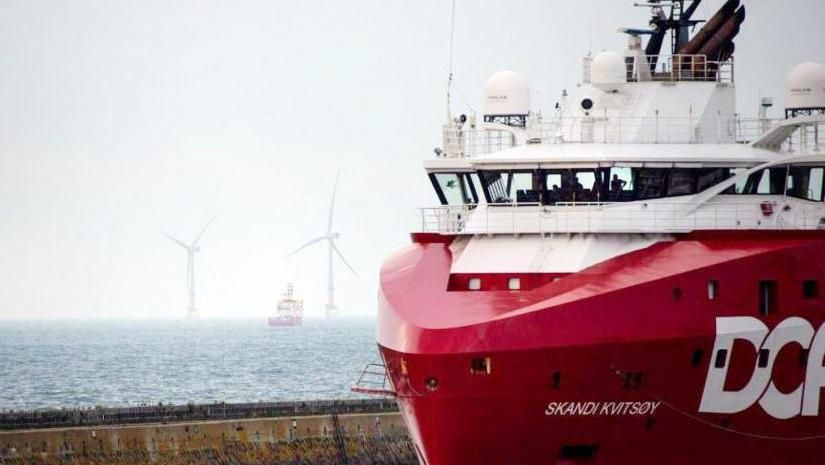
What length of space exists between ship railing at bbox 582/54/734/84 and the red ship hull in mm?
5520

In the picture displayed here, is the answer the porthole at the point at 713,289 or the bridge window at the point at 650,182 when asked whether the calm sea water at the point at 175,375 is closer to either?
the bridge window at the point at 650,182

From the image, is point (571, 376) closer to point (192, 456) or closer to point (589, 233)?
point (589, 233)

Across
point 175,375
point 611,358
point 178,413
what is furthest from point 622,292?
point 175,375

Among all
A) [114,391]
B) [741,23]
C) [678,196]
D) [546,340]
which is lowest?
[114,391]

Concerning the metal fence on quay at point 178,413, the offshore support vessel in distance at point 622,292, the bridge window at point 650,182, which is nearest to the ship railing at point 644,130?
the offshore support vessel in distance at point 622,292

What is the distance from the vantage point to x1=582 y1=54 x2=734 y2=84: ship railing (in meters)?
43.7

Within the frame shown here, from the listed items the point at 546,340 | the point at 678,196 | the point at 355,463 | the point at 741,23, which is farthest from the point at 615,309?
the point at 355,463

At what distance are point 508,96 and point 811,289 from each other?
8.78 metres

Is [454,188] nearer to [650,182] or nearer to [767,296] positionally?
[650,182]

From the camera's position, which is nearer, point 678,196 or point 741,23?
point 678,196

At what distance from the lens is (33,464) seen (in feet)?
181

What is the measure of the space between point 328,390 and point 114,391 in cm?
1391

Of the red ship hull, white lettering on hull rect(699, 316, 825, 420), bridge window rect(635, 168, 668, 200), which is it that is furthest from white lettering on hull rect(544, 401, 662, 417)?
bridge window rect(635, 168, 668, 200)

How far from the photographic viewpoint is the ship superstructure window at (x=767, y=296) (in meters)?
38.9
